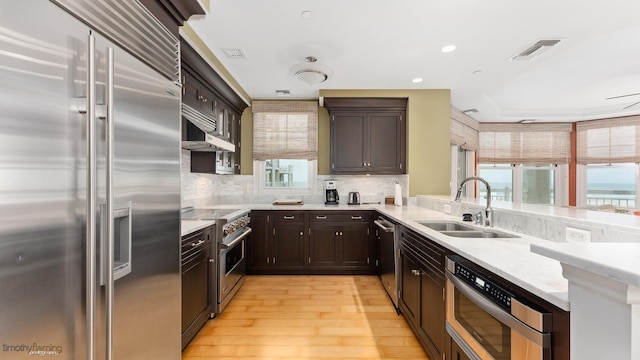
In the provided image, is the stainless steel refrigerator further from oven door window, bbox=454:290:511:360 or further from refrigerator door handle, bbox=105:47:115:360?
oven door window, bbox=454:290:511:360

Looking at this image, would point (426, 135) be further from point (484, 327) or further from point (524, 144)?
point (524, 144)

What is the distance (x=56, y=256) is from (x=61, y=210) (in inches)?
5.3

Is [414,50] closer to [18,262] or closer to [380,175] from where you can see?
[380,175]

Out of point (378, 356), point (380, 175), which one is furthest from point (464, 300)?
point (380, 175)

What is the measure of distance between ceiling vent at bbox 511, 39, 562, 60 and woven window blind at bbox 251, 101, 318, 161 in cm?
261

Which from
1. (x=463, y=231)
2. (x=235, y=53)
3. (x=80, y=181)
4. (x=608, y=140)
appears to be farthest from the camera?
(x=608, y=140)

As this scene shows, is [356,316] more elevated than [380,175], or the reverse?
[380,175]

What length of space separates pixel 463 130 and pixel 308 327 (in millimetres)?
4605

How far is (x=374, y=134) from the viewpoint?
163 inches

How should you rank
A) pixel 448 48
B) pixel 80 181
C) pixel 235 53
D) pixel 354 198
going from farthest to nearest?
pixel 354 198 → pixel 235 53 → pixel 448 48 → pixel 80 181

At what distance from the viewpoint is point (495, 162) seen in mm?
6160

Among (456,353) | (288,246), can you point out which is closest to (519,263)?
(456,353)

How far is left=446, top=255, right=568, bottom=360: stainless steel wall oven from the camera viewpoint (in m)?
0.98

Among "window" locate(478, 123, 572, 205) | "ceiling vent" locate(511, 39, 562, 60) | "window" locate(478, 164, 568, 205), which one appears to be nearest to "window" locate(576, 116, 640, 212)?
"window" locate(478, 123, 572, 205)
